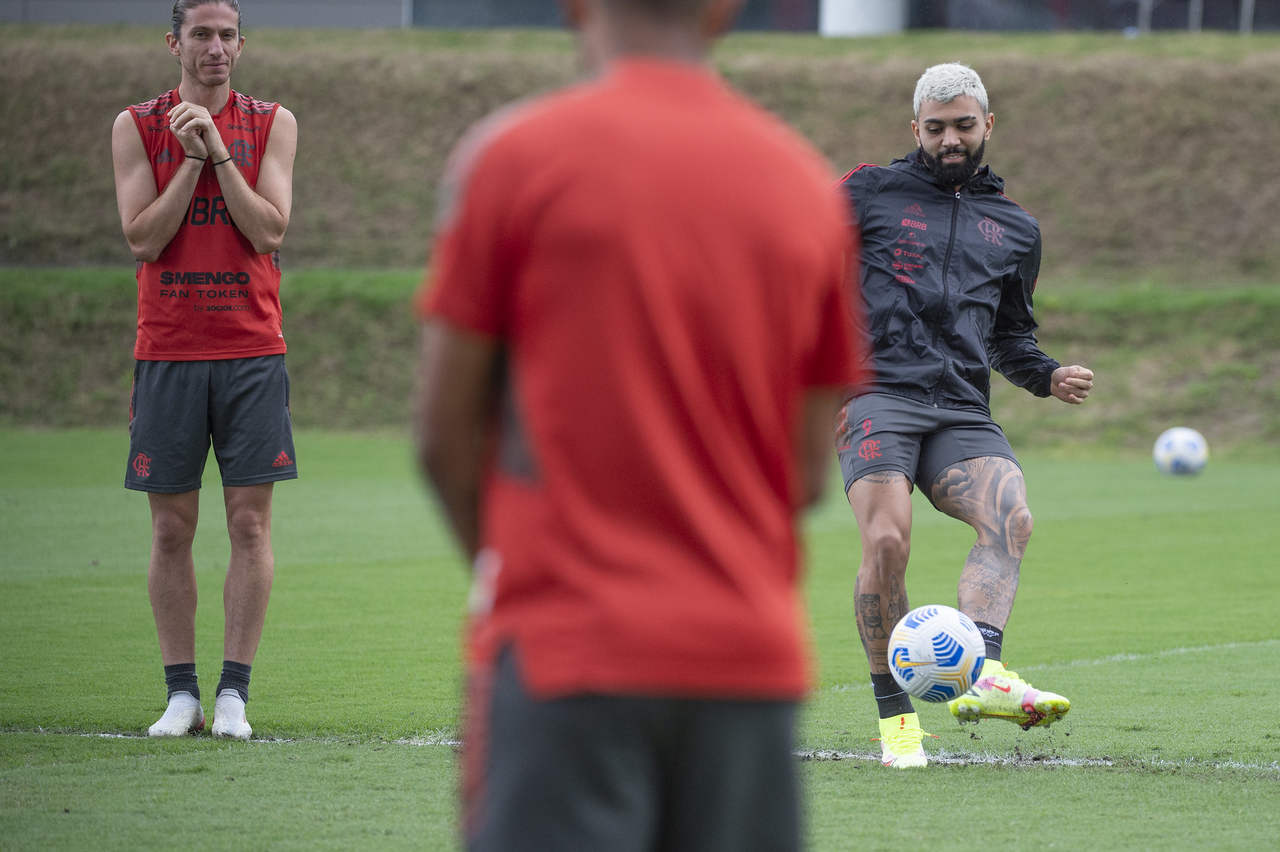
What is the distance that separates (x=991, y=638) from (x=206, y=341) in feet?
10.2

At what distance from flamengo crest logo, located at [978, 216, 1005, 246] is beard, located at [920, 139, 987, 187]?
181 mm

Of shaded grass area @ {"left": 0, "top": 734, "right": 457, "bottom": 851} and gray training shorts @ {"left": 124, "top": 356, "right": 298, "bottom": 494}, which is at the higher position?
gray training shorts @ {"left": 124, "top": 356, "right": 298, "bottom": 494}

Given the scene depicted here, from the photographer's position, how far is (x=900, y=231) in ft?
21.3

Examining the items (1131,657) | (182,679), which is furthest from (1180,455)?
(182,679)

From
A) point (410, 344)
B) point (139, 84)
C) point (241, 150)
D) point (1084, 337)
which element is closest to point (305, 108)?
point (139, 84)

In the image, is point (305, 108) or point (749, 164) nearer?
point (749, 164)

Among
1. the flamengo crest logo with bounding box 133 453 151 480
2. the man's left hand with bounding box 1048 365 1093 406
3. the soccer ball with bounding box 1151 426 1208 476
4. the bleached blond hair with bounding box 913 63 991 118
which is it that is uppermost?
the bleached blond hair with bounding box 913 63 991 118

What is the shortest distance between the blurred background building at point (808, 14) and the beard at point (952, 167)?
32.7 meters

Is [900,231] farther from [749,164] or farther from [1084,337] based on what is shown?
[1084,337]

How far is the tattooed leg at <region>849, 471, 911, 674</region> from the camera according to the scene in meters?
6.22

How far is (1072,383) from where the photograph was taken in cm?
639

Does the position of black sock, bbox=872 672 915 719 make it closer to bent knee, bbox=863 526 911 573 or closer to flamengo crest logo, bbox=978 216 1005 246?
bent knee, bbox=863 526 911 573

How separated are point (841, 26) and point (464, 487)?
3851 cm

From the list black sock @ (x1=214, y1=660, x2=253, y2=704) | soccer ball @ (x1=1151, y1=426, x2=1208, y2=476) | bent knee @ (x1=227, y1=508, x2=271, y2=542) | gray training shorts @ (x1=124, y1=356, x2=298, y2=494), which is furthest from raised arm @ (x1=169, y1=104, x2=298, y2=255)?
soccer ball @ (x1=1151, y1=426, x2=1208, y2=476)
